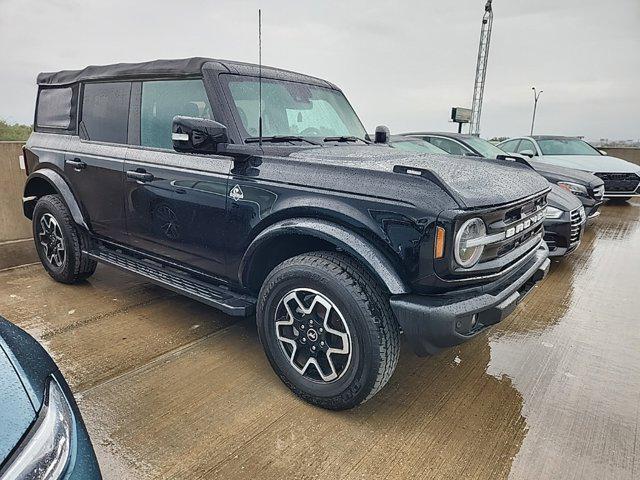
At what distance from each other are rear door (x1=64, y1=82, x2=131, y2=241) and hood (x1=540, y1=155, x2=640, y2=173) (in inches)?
324

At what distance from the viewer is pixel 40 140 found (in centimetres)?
424

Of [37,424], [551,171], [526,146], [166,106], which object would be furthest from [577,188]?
[37,424]

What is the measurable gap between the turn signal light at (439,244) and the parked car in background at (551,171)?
182 inches

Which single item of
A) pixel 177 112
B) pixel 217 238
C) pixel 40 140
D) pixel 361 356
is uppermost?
pixel 177 112

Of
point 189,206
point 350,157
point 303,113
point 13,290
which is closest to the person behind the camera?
point 350,157

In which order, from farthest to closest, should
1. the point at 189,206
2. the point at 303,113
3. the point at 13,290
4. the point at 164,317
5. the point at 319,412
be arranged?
the point at 13,290, the point at 164,317, the point at 303,113, the point at 189,206, the point at 319,412

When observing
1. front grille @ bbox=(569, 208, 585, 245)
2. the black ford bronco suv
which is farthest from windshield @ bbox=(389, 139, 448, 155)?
the black ford bronco suv

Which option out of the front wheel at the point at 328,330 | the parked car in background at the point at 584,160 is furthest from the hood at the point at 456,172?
the parked car in background at the point at 584,160

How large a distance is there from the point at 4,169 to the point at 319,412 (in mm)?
4400

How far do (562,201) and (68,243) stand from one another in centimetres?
496

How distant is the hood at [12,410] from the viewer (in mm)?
1168

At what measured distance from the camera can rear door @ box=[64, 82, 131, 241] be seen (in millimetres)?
3498

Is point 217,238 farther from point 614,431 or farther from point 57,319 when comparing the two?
point 614,431

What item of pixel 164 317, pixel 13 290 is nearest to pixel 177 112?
pixel 164 317
